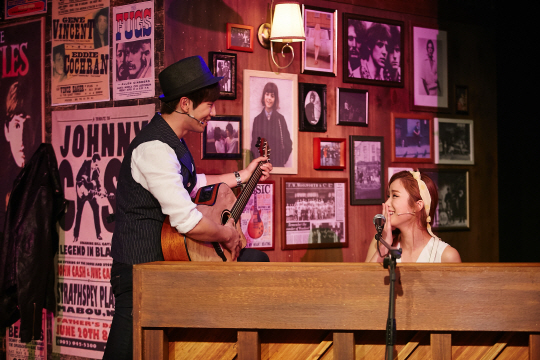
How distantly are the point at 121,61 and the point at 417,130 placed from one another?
238cm

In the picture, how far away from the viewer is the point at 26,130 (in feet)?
13.3

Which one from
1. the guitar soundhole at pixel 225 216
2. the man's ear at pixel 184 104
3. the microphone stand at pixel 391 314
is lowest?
the microphone stand at pixel 391 314

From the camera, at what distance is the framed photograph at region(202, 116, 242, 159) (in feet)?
11.8

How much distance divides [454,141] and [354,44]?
1.26 m

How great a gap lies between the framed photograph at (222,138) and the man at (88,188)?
808mm

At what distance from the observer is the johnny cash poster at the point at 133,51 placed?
3.56 m

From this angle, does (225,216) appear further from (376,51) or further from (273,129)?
(376,51)

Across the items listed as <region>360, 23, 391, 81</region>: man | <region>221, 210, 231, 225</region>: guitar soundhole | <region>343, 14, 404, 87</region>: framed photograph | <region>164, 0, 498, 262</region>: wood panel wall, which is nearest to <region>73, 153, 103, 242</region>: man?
<region>164, 0, 498, 262</region>: wood panel wall

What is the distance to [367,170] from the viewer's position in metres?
4.21

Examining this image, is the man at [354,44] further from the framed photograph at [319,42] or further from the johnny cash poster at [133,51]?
the johnny cash poster at [133,51]

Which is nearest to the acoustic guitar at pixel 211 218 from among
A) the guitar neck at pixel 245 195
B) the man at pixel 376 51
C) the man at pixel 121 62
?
the guitar neck at pixel 245 195

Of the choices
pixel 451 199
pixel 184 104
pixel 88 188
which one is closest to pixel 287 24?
pixel 184 104

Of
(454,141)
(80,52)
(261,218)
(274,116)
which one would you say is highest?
(80,52)

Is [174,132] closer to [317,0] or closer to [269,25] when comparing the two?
[269,25]
